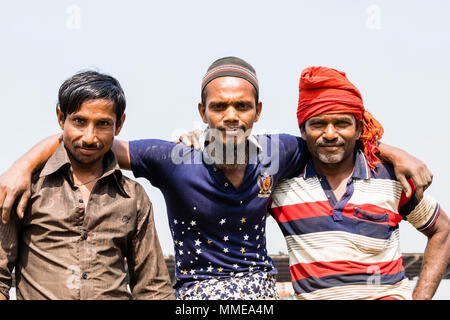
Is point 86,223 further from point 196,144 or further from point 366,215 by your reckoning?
point 366,215

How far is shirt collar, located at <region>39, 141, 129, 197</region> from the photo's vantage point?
160 inches

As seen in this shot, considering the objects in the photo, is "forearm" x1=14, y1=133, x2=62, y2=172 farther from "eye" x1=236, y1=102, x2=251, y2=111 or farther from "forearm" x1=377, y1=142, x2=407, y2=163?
"forearm" x1=377, y1=142, x2=407, y2=163

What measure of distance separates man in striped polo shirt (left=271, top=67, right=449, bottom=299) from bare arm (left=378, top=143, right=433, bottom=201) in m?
0.16

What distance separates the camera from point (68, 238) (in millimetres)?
3916

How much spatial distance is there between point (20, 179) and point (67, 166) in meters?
0.38

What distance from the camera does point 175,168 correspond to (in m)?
4.47

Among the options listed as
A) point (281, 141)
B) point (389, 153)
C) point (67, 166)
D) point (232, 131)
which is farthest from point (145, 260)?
point (389, 153)

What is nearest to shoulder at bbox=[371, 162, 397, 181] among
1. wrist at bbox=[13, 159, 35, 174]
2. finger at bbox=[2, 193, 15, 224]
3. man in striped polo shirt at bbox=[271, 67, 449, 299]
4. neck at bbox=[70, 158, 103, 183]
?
man in striped polo shirt at bbox=[271, 67, 449, 299]

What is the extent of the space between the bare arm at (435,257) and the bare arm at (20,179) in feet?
11.6

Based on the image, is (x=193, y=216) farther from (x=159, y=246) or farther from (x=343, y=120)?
(x=343, y=120)
